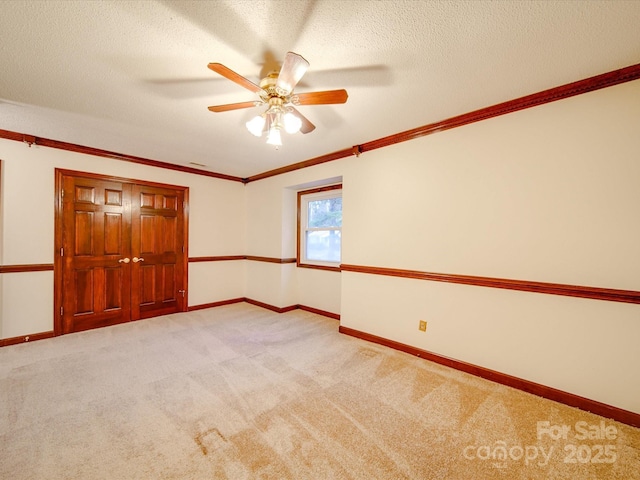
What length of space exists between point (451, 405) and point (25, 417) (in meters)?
3.08

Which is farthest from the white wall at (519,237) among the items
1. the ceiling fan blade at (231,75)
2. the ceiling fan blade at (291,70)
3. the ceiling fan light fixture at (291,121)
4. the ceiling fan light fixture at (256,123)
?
the ceiling fan blade at (231,75)

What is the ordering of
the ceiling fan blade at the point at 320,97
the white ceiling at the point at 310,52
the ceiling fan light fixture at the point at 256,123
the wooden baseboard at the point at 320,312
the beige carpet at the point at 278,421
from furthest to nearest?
1. the wooden baseboard at the point at 320,312
2. the ceiling fan light fixture at the point at 256,123
3. the ceiling fan blade at the point at 320,97
4. the beige carpet at the point at 278,421
5. the white ceiling at the point at 310,52

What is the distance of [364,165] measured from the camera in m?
3.30

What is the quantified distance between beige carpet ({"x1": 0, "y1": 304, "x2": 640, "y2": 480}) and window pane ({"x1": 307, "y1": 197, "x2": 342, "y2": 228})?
2106 millimetres

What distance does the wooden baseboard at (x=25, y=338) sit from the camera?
9.76 feet

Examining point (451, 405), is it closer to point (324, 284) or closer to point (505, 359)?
point (505, 359)

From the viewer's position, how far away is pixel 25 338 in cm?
308

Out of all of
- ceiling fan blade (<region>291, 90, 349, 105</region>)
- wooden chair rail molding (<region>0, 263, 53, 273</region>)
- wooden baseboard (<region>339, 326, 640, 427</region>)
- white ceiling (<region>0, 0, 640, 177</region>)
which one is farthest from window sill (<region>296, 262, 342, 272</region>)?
wooden chair rail molding (<region>0, 263, 53, 273</region>)

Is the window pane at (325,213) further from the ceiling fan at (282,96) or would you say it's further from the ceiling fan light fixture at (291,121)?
the ceiling fan light fixture at (291,121)

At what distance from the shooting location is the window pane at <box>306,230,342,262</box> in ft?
13.9

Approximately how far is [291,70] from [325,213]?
3011mm

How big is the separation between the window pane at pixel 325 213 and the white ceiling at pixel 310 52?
1757 millimetres

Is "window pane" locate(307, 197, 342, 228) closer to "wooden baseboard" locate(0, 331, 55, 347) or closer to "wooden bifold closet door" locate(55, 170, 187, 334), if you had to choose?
"wooden bifold closet door" locate(55, 170, 187, 334)

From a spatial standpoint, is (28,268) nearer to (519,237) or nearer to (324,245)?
(324,245)
